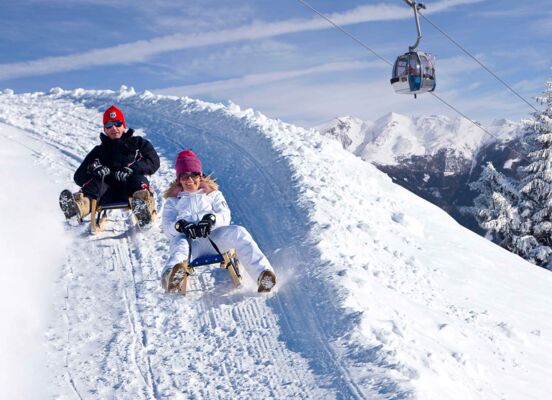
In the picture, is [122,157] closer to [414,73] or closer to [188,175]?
[188,175]

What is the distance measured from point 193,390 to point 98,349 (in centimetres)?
100

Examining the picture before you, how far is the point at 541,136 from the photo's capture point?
19.7 meters

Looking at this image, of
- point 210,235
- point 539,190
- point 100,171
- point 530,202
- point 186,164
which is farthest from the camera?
point 530,202

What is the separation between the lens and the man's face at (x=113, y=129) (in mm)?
6964

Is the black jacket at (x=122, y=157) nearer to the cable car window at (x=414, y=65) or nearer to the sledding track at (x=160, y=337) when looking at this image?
the sledding track at (x=160, y=337)

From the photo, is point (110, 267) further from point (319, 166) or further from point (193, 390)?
point (319, 166)

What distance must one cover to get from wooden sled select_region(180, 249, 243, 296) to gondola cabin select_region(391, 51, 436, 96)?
660 cm

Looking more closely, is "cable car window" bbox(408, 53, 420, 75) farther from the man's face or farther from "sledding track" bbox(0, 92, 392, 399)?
the man's face

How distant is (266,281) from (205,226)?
0.74 m

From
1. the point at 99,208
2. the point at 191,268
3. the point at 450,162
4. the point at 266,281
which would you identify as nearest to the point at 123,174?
the point at 99,208

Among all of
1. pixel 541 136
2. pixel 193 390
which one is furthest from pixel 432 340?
pixel 541 136

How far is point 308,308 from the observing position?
491 centimetres

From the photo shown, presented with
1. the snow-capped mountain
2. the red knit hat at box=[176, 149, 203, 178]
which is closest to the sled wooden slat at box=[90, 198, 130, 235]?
the red knit hat at box=[176, 149, 203, 178]

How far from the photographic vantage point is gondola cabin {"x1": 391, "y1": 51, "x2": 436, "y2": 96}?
10.5m
